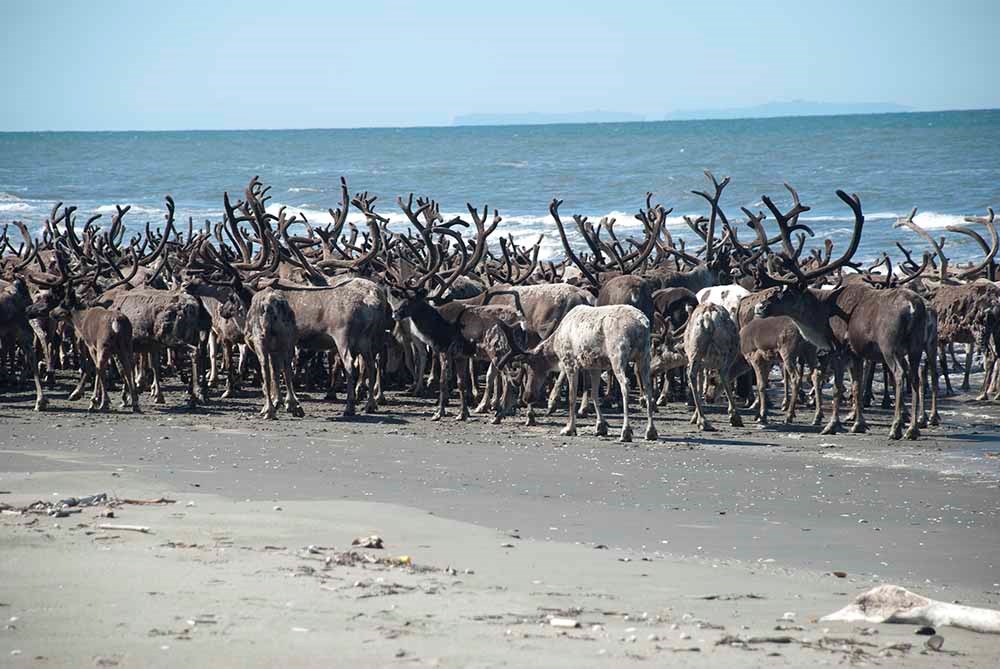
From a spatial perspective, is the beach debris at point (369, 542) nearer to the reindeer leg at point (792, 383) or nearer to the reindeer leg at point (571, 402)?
the reindeer leg at point (571, 402)

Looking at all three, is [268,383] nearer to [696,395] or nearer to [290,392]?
[290,392]

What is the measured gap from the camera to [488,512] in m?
9.86

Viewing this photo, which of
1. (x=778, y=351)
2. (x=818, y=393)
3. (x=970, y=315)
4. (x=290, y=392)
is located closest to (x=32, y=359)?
(x=290, y=392)

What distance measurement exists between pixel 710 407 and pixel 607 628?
11376mm

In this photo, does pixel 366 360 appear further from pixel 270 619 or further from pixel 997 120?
pixel 997 120

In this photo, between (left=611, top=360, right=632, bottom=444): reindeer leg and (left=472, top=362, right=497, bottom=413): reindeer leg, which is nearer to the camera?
(left=611, top=360, right=632, bottom=444): reindeer leg

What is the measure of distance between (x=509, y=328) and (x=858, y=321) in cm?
371

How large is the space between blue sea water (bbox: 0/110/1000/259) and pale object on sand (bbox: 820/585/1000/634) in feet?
94.5

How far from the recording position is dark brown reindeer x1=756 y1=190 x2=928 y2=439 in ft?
47.2

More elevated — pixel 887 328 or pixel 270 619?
pixel 887 328

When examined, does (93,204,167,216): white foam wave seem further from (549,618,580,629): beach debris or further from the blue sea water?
(549,618,580,629): beach debris

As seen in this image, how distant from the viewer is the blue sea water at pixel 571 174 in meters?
56.2

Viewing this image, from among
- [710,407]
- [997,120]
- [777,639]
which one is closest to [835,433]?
[710,407]

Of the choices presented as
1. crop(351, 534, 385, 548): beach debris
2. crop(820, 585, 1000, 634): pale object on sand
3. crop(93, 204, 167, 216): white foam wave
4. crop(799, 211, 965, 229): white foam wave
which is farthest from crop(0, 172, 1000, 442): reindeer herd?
crop(93, 204, 167, 216): white foam wave
